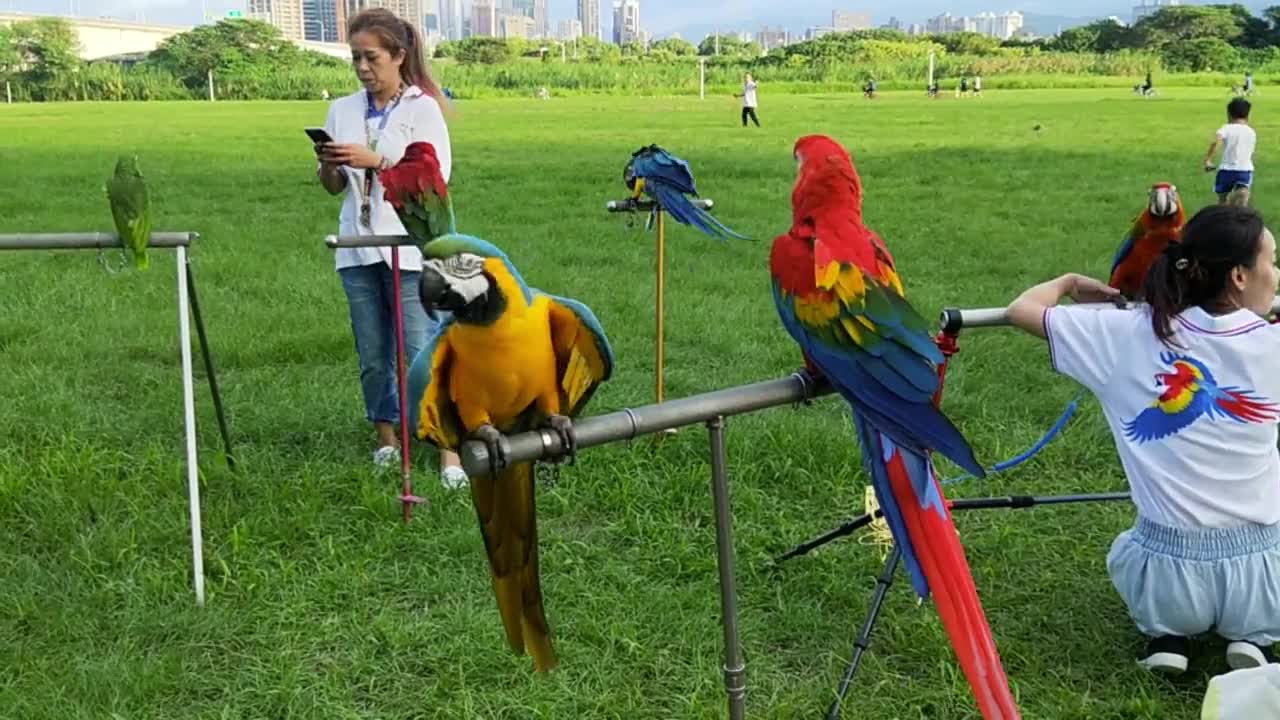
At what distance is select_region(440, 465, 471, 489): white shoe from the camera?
3.01m

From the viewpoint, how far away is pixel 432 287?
106cm

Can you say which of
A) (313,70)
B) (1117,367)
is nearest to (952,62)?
(313,70)

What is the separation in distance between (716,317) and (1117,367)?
290cm

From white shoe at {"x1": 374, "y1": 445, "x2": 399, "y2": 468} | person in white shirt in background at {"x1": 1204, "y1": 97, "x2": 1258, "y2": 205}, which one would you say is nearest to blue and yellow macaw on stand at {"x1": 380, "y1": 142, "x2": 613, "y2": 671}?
white shoe at {"x1": 374, "y1": 445, "x2": 399, "y2": 468}

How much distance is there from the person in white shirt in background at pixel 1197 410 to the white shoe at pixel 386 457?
201cm

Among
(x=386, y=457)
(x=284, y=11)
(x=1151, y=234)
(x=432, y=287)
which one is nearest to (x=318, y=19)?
(x=284, y=11)

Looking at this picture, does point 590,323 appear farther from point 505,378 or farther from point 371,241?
point 371,241

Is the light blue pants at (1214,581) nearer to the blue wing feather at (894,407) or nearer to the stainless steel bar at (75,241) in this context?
the blue wing feather at (894,407)

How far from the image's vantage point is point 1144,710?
2045 millimetres

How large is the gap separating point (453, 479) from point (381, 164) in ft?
3.30

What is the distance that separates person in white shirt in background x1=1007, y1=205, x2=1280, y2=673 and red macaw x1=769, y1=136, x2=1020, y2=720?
0.68 m

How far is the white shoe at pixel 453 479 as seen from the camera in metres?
3.01

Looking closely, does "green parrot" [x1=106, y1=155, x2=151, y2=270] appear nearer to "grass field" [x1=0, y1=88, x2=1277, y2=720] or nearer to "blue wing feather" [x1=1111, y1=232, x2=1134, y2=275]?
"grass field" [x1=0, y1=88, x2=1277, y2=720]

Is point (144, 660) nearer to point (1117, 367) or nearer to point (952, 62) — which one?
point (1117, 367)
